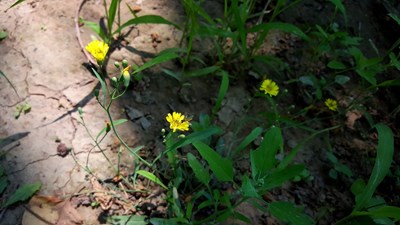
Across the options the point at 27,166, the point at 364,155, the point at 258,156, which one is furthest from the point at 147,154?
the point at 364,155

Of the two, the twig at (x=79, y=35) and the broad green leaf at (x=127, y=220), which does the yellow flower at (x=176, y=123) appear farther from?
the twig at (x=79, y=35)

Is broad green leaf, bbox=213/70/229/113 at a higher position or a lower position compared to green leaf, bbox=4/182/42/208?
higher

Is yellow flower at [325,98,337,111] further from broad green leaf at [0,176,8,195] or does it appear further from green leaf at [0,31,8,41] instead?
green leaf at [0,31,8,41]

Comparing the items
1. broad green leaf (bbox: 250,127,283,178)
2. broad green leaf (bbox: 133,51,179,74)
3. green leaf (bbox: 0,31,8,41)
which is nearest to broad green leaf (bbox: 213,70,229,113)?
broad green leaf (bbox: 133,51,179,74)

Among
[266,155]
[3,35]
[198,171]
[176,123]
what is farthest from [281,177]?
[3,35]

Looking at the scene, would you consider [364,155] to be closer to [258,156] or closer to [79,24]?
[258,156]

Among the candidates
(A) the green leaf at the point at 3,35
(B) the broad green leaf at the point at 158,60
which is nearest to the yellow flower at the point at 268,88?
(B) the broad green leaf at the point at 158,60
